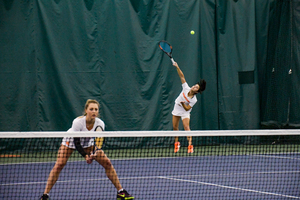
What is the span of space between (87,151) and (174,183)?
4.25 ft

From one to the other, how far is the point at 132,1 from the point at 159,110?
2.67 meters

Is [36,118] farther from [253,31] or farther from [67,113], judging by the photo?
[253,31]

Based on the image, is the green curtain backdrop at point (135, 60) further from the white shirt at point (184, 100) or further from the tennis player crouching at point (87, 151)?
the tennis player crouching at point (87, 151)

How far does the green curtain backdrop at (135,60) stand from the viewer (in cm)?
905

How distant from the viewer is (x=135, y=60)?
9.67m

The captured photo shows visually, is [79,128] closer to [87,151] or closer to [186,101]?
[87,151]

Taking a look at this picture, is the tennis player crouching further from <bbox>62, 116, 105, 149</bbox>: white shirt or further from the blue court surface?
the blue court surface

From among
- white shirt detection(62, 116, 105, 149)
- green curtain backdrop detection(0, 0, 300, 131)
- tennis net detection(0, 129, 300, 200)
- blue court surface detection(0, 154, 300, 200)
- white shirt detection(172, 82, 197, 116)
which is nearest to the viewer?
tennis net detection(0, 129, 300, 200)

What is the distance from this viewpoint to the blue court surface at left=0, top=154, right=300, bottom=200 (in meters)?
4.23

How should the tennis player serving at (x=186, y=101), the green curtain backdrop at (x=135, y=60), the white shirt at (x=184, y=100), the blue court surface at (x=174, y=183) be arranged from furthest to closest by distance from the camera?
the green curtain backdrop at (x=135, y=60)
the white shirt at (x=184, y=100)
the tennis player serving at (x=186, y=101)
the blue court surface at (x=174, y=183)

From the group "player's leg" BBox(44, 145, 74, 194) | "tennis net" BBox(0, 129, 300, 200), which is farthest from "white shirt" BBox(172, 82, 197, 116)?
"player's leg" BBox(44, 145, 74, 194)

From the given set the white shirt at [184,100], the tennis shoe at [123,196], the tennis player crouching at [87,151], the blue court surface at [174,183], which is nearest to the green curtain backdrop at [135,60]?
the white shirt at [184,100]

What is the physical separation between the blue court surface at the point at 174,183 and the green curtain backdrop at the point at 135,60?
2736mm

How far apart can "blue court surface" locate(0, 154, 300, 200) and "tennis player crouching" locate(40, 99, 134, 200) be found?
255 mm
